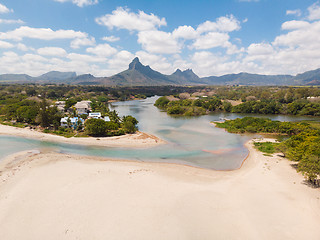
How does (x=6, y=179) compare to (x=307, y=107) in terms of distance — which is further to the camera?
(x=307, y=107)

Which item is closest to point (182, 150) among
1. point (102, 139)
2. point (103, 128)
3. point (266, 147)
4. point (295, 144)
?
point (266, 147)

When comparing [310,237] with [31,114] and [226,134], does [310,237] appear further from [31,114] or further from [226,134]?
[31,114]

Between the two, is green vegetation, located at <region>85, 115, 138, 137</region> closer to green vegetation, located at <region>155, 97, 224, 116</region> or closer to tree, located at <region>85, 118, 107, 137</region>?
tree, located at <region>85, 118, 107, 137</region>

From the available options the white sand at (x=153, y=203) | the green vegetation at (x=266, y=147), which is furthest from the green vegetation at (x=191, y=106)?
the white sand at (x=153, y=203)

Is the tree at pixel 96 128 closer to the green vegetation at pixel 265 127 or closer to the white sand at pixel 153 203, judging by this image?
the white sand at pixel 153 203

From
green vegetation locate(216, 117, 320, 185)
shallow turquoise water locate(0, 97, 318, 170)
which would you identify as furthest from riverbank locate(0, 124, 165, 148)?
green vegetation locate(216, 117, 320, 185)

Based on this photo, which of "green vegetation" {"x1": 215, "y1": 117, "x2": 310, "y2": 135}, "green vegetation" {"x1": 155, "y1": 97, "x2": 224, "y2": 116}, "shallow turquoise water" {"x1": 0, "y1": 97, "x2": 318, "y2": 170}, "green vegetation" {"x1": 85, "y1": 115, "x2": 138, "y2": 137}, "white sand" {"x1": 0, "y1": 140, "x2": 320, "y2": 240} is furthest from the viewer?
"green vegetation" {"x1": 155, "y1": 97, "x2": 224, "y2": 116}

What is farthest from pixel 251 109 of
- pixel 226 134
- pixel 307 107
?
pixel 226 134
